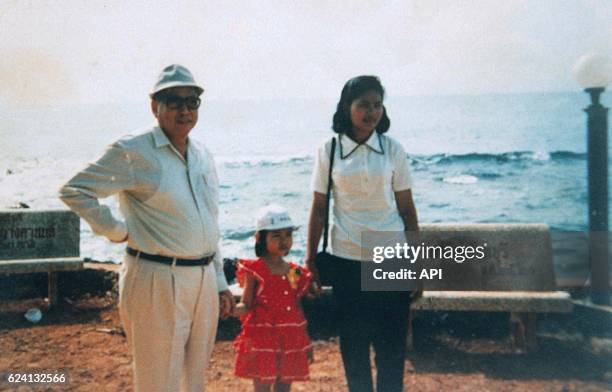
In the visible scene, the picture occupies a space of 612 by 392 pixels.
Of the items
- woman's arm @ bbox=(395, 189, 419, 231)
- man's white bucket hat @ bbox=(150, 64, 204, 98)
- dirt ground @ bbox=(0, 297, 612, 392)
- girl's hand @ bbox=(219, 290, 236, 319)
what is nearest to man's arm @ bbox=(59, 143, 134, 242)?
man's white bucket hat @ bbox=(150, 64, 204, 98)

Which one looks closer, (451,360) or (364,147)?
(364,147)

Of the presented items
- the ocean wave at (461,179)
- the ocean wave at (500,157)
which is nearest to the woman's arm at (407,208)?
the ocean wave at (461,179)

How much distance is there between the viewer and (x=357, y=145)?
9.15ft

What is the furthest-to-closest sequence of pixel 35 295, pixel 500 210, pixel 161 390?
pixel 500 210
pixel 35 295
pixel 161 390

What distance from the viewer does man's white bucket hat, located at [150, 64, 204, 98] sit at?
2.31m

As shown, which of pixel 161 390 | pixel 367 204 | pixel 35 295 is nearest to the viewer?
pixel 161 390

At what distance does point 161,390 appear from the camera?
7.79 feet

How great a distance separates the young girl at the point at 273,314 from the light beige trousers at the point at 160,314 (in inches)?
21.4

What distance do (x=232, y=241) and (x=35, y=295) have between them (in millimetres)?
6461

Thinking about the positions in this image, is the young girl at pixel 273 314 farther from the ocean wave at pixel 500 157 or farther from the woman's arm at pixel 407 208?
the ocean wave at pixel 500 157

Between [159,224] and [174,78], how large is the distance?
0.65 metres

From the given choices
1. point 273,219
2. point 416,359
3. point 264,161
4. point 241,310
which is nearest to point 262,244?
point 273,219

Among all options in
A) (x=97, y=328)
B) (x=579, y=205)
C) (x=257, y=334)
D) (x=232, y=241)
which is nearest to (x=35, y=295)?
(x=97, y=328)

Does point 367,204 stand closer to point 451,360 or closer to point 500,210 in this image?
point 451,360
